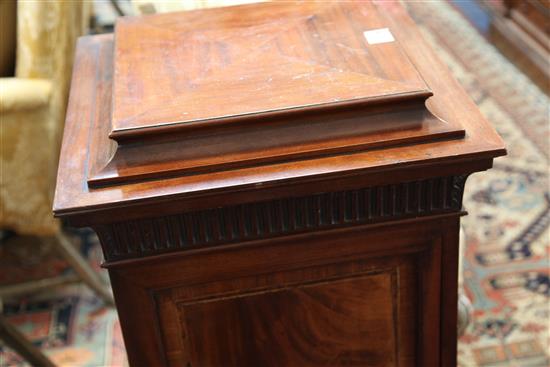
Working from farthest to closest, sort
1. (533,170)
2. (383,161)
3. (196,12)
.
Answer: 1. (533,170)
2. (196,12)
3. (383,161)

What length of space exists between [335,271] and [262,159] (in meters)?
0.19

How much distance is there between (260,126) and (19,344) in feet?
2.23

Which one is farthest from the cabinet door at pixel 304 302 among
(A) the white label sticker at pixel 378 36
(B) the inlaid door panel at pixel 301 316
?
(A) the white label sticker at pixel 378 36

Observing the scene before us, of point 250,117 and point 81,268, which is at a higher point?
point 250,117

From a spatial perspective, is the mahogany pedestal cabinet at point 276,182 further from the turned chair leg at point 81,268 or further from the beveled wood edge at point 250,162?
the turned chair leg at point 81,268

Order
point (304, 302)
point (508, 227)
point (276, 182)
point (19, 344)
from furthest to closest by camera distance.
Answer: point (508, 227), point (19, 344), point (304, 302), point (276, 182)

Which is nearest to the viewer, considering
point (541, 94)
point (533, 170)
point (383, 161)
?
point (383, 161)

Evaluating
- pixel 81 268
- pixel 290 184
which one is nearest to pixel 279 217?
pixel 290 184

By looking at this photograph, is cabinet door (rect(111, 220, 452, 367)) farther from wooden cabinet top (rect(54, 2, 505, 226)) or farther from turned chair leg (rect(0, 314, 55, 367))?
turned chair leg (rect(0, 314, 55, 367))

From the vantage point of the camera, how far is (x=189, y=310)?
895mm

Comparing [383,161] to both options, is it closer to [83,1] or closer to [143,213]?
[143,213]

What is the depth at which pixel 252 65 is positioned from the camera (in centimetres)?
87

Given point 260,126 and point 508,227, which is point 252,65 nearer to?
point 260,126

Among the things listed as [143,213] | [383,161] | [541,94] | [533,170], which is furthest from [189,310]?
[541,94]
